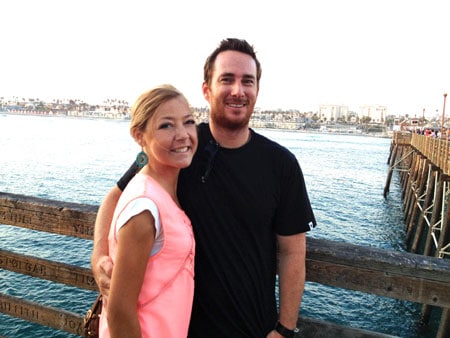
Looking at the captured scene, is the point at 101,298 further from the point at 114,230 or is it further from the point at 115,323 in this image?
the point at 114,230

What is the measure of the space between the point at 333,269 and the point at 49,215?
2.11 meters

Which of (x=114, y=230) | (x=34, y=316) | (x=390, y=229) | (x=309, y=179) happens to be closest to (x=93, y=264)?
(x=114, y=230)

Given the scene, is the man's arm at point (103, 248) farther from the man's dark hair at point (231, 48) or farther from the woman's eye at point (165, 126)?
the man's dark hair at point (231, 48)

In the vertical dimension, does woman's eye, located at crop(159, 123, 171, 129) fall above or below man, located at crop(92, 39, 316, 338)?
above

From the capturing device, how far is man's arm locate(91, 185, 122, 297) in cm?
174

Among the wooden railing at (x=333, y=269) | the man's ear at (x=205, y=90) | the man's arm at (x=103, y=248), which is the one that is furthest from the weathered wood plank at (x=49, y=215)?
the man's ear at (x=205, y=90)

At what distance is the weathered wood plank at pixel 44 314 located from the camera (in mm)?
2906

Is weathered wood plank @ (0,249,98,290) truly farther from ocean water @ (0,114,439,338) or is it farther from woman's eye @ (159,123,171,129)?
ocean water @ (0,114,439,338)

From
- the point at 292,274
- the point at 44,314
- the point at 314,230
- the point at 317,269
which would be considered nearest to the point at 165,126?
the point at 292,274

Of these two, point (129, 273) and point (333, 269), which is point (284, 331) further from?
point (129, 273)

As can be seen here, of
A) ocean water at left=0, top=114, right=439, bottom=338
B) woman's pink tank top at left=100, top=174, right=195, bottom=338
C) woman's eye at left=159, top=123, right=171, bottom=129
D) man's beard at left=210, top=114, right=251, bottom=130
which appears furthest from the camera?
ocean water at left=0, top=114, right=439, bottom=338

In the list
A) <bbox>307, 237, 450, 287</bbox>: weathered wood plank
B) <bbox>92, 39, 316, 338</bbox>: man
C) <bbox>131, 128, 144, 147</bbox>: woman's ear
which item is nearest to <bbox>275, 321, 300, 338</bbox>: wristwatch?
<bbox>92, 39, 316, 338</bbox>: man

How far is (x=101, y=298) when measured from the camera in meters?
1.88

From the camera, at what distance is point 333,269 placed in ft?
7.40
